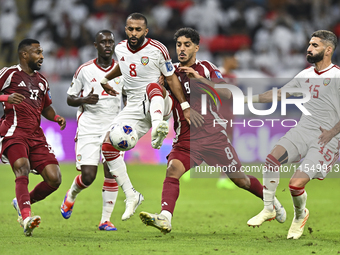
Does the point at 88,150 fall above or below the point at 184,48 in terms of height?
below

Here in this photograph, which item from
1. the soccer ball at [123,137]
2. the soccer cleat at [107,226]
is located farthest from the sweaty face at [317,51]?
the soccer cleat at [107,226]

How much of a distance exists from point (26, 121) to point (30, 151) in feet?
1.23

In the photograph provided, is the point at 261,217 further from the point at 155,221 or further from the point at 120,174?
the point at 120,174

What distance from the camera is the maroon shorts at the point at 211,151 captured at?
20.4 feet

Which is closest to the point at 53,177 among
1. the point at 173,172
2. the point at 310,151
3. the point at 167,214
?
the point at 173,172

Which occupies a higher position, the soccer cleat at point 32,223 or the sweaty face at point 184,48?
the sweaty face at point 184,48

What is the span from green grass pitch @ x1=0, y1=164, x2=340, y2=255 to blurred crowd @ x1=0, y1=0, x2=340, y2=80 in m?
5.25

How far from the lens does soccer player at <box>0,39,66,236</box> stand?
20.9ft

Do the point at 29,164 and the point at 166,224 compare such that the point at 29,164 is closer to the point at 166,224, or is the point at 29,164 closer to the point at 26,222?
the point at 26,222

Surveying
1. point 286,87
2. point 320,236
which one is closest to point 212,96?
point 286,87

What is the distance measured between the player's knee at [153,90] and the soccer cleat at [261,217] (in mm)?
1799

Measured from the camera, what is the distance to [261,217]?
6.18 meters

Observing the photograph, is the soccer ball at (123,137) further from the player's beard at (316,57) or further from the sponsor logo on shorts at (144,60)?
the player's beard at (316,57)

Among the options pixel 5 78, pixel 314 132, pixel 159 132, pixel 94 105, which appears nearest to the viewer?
pixel 159 132
